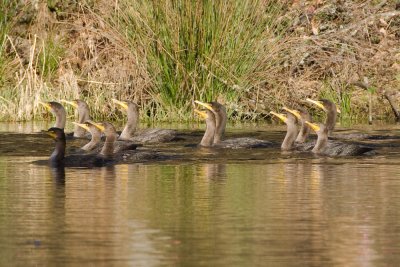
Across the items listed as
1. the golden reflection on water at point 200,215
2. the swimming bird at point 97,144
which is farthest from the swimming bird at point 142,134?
the golden reflection on water at point 200,215

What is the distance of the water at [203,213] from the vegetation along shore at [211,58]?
8324 mm

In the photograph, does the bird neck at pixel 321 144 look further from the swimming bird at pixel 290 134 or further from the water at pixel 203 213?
the water at pixel 203 213

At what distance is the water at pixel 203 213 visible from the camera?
849 cm

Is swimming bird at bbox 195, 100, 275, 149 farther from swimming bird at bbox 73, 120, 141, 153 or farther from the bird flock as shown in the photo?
swimming bird at bbox 73, 120, 141, 153

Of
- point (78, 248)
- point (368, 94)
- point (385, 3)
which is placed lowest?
point (78, 248)

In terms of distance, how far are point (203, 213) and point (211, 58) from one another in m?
13.9

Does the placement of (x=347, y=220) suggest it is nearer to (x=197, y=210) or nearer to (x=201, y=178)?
(x=197, y=210)

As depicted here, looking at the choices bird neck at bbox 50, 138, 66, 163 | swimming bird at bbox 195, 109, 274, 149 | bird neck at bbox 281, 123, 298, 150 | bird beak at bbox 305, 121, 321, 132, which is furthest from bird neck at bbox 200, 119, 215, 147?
bird neck at bbox 50, 138, 66, 163

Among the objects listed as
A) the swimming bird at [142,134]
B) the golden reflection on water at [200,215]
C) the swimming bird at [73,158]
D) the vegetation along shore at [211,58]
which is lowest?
the golden reflection on water at [200,215]

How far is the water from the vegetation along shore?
8.32 meters

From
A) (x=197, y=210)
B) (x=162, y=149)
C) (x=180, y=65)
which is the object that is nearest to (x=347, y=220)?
(x=197, y=210)

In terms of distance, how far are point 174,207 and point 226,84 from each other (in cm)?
1379

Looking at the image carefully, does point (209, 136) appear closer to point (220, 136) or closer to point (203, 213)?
point (220, 136)

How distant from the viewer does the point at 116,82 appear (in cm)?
2584
